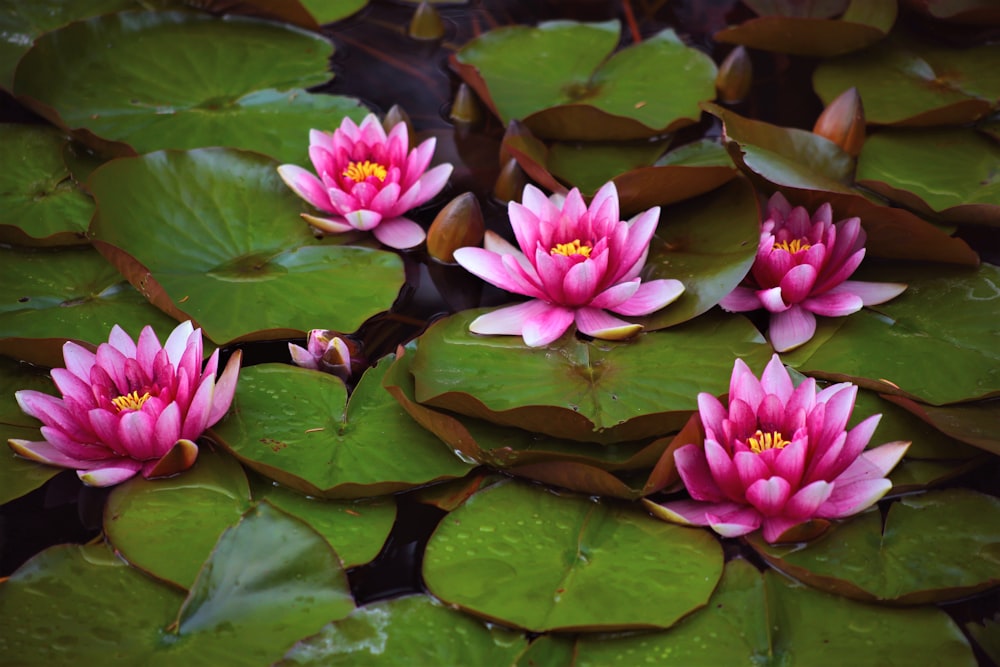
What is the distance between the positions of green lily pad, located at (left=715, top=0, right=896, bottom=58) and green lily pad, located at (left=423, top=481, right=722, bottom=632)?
1800 mm

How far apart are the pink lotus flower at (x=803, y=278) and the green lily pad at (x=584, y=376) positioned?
0.09 m

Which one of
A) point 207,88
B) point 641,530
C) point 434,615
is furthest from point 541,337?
point 207,88

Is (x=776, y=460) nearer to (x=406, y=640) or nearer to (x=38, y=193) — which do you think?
(x=406, y=640)

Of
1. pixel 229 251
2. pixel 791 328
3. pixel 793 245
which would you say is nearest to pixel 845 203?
pixel 793 245

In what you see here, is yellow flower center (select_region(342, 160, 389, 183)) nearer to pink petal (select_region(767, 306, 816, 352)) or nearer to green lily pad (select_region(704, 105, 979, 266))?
green lily pad (select_region(704, 105, 979, 266))

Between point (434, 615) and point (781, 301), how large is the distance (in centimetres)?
101

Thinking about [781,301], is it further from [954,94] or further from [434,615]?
[954,94]

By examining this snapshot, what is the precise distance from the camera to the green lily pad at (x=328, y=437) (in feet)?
5.56

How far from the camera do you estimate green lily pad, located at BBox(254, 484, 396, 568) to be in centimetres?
162

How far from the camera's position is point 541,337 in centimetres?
190

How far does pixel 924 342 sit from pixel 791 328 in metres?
0.28

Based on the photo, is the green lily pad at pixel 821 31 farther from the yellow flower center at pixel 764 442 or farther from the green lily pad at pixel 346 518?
the green lily pad at pixel 346 518

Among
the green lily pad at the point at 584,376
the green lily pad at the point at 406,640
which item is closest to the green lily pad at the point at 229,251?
the green lily pad at the point at 584,376

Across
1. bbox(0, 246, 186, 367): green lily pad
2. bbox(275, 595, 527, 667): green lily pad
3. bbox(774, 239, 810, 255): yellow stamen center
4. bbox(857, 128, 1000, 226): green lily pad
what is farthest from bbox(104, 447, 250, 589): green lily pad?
bbox(857, 128, 1000, 226): green lily pad
